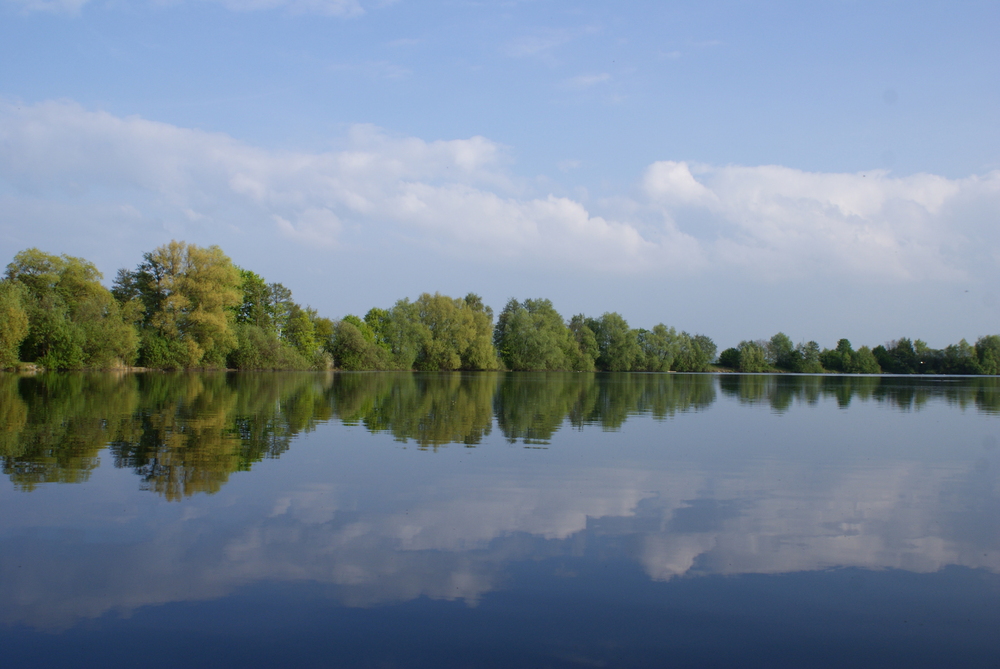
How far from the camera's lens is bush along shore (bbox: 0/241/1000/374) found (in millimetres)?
57031

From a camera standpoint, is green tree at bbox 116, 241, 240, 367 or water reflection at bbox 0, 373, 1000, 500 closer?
water reflection at bbox 0, 373, 1000, 500

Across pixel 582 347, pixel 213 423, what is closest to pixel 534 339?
pixel 582 347

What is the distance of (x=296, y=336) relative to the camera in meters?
83.9

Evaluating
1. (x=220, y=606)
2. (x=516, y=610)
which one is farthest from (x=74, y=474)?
(x=516, y=610)

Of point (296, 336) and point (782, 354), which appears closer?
point (296, 336)

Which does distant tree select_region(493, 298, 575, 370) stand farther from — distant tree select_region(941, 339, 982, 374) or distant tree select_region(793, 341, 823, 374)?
distant tree select_region(941, 339, 982, 374)

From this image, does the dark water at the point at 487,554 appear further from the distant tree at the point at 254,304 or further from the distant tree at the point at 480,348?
the distant tree at the point at 480,348

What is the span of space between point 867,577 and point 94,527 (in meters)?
8.74

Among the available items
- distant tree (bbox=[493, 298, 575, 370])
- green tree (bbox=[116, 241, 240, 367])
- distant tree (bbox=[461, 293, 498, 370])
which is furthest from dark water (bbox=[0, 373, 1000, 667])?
distant tree (bbox=[493, 298, 575, 370])

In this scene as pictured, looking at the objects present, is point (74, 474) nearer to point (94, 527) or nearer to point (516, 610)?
point (94, 527)

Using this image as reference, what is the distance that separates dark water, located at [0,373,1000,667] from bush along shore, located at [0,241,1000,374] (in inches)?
1893

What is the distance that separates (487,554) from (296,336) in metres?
80.6

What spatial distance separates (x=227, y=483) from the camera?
10609 mm

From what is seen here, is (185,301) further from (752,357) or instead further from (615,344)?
(752,357)
